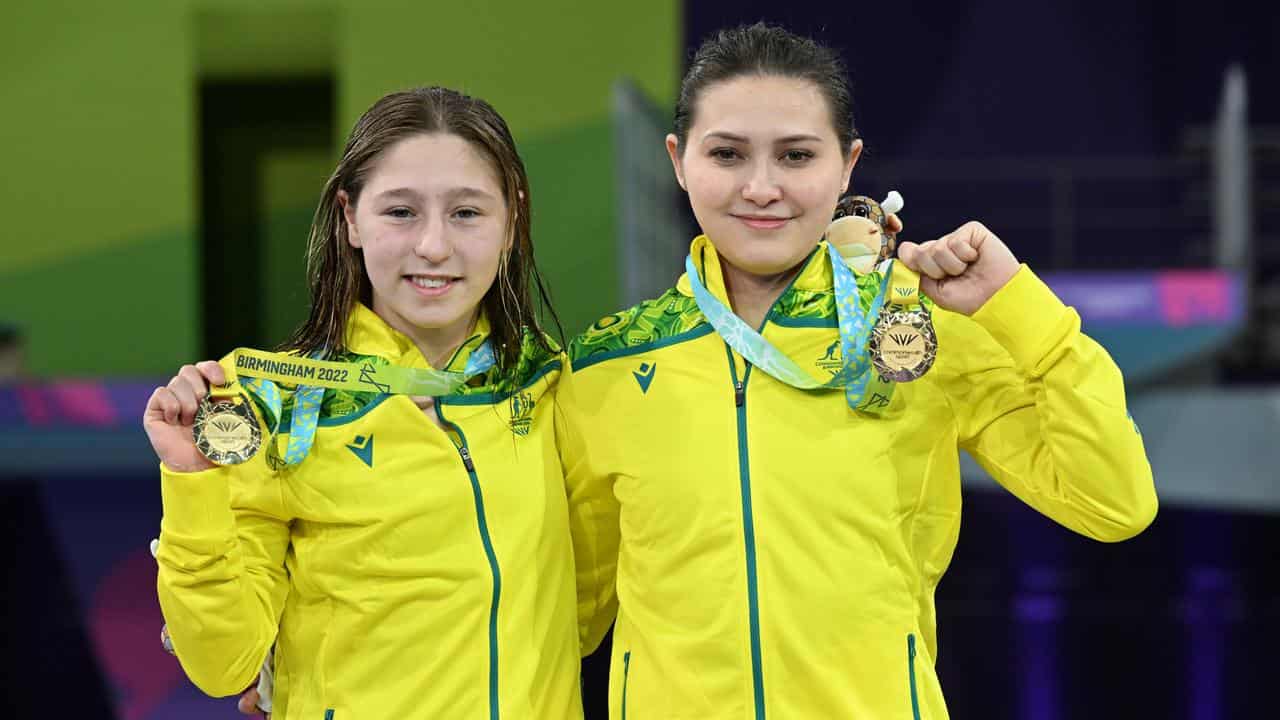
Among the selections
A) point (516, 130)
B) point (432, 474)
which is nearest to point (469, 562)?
point (432, 474)

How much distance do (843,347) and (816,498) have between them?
0.64ft

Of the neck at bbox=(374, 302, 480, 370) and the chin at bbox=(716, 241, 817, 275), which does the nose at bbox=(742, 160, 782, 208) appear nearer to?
the chin at bbox=(716, 241, 817, 275)

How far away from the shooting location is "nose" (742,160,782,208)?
1.67 metres

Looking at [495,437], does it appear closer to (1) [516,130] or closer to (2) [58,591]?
(2) [58,591]

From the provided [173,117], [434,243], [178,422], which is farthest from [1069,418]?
[173,117]

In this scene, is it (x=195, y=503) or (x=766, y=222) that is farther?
(x=766, y=222)

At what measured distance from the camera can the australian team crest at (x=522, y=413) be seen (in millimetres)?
1787

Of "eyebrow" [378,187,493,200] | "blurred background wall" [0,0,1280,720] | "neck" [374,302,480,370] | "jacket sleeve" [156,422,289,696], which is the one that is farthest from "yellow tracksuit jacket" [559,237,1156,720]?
"blurred background wall" [0,0,1280,720]

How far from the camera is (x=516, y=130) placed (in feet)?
25.3

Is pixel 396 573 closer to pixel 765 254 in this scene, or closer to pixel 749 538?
pixel 749 538

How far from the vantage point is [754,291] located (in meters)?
1.81

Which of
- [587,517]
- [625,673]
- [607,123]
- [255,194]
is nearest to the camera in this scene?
[625,673]

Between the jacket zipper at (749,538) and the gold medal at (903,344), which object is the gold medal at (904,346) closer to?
the gold medal at (903,344)

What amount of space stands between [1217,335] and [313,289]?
4.24 metres
